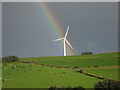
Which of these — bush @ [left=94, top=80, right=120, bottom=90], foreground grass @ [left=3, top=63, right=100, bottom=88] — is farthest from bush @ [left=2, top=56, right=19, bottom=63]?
bush @ [left=94, top=80, right=120, bottom=90]

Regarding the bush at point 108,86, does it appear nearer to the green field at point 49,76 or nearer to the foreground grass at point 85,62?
the green field at point 49,76

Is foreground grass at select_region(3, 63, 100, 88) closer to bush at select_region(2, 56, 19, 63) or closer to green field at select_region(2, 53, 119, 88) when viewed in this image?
green field at select_region(2, 53, 119, 88)

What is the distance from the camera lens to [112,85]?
22250mm

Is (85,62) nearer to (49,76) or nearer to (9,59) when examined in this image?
(9,59)

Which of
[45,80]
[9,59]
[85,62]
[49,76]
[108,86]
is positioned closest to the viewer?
[108,86]

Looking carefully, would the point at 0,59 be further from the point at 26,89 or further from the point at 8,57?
the point at 26,89

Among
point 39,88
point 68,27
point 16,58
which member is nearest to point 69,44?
point 68,27

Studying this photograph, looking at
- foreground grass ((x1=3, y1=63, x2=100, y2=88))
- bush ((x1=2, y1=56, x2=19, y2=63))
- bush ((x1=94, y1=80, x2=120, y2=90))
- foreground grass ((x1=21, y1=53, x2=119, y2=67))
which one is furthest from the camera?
bush ((x1=2, y1=56, x2=19, y2=63))

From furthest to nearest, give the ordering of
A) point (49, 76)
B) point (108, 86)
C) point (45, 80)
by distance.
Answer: point (49, 76) → point (45, 80) → point (108, 86)

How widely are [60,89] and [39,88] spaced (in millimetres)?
6968

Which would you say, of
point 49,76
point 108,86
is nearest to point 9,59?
point 49,76

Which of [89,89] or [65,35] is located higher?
[65,35]

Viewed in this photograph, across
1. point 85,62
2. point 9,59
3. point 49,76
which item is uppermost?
point 9,59

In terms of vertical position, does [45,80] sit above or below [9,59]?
below
